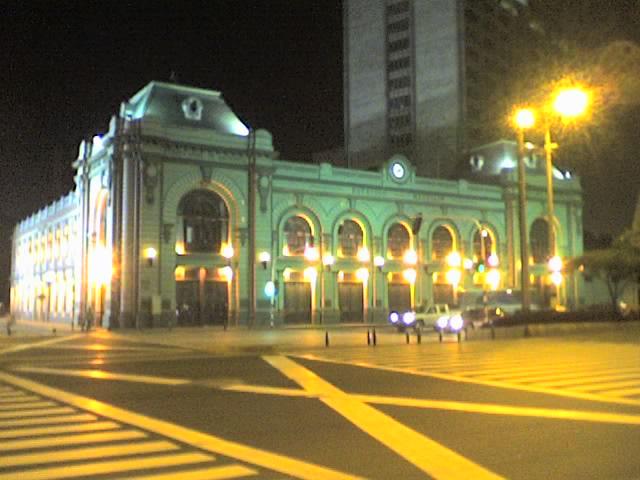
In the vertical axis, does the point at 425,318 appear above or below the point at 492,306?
below

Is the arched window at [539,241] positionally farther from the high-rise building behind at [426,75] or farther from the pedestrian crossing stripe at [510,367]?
the pedestrian crossing stripe at [510,367]

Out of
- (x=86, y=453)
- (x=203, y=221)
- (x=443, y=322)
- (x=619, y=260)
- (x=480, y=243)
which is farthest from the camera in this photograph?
(x=480, y=243)

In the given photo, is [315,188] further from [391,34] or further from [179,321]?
[391,34]

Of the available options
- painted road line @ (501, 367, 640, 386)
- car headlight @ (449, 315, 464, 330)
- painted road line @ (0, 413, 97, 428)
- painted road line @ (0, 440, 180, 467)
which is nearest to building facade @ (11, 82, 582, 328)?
car headlight @ (449, 315, 464, 330)

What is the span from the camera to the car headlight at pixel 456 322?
42.5m

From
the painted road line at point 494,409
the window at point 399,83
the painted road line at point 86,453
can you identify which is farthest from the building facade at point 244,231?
the window at point 399,83

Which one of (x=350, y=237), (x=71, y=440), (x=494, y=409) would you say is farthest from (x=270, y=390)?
(x=350, y=237)

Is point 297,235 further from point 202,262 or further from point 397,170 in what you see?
point 397,170

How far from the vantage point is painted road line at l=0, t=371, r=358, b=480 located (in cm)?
814

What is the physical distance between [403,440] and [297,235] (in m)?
47.9

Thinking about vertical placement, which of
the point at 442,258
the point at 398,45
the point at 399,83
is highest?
the point at 398,45

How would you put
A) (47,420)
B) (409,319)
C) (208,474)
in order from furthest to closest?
(409,319), (47,420), (208,474)

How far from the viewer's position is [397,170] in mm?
63312

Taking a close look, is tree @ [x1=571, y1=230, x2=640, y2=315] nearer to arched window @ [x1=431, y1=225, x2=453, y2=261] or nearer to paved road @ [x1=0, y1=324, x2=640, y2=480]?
arched window @ [x1=431, y1=225, x2=453, y2=261]
